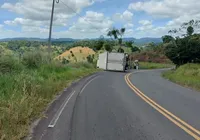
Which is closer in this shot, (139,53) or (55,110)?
(55,110)

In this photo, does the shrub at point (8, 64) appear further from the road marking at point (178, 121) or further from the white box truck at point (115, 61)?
the white box truck at point (115, 61)

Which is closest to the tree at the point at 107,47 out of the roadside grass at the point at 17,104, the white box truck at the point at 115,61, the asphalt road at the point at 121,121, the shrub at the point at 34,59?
the white box truck at the point at 115,61

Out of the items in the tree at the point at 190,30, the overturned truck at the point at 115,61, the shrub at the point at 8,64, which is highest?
the tree at the point at 190,30

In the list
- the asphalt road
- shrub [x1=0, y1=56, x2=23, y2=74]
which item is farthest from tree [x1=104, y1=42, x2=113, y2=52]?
the asphalt road

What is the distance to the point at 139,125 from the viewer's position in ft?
27.8

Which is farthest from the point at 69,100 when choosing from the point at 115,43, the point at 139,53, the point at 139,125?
the point at 139,53

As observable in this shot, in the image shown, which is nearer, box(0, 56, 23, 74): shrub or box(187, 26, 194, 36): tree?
box(0, 56, 23, 74): shrub

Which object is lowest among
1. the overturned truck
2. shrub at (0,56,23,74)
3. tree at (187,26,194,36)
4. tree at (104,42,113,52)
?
the overturned truck

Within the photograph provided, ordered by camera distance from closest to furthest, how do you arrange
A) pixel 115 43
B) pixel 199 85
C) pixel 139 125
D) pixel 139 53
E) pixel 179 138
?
pixel 179 138 < pixel 139 125 < pixel 199 85 < pixel 115 43 < pixel 139 53

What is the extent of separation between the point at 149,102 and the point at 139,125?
4338 mm

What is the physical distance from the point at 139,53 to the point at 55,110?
103m

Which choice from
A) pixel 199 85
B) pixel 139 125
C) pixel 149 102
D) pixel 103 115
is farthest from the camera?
pixel 199 85

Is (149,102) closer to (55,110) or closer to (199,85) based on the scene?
(55,110)

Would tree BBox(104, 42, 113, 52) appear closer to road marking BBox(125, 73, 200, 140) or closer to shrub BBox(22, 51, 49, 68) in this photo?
shrub BBox(22, 51, 49, 68)
